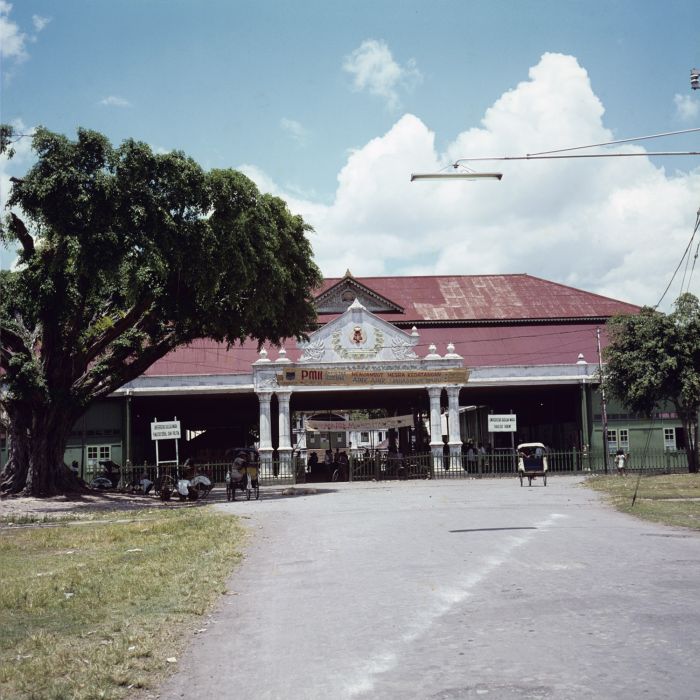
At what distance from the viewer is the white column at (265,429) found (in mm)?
38075

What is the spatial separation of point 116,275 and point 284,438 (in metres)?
16.4

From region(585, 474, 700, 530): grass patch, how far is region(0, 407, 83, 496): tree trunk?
16678 mm

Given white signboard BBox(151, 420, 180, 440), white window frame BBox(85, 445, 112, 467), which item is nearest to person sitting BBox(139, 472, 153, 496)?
white signboard BBox(151, 420, 180, 440)

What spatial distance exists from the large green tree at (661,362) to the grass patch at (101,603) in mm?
24115

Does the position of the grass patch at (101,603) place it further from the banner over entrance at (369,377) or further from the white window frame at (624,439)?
the white window frame at (624,439)

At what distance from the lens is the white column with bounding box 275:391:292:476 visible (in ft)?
124

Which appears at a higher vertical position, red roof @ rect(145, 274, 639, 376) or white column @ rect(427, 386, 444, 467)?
red roof @ rect(145, 274, 639, 376)

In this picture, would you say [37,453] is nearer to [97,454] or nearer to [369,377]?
[97,454]

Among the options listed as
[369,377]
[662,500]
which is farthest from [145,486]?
[662,500]

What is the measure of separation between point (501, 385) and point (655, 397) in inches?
295

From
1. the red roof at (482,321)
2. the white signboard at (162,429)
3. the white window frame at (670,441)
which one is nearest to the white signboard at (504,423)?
the red roof at (482,321)

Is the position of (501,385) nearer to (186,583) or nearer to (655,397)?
(655,397)

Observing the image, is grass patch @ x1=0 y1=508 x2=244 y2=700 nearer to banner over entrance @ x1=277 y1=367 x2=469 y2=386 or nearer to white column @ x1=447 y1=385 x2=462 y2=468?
banner over entrance @ x1=277 y1=367 x2=469 y2=386

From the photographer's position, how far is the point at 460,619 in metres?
6.94
